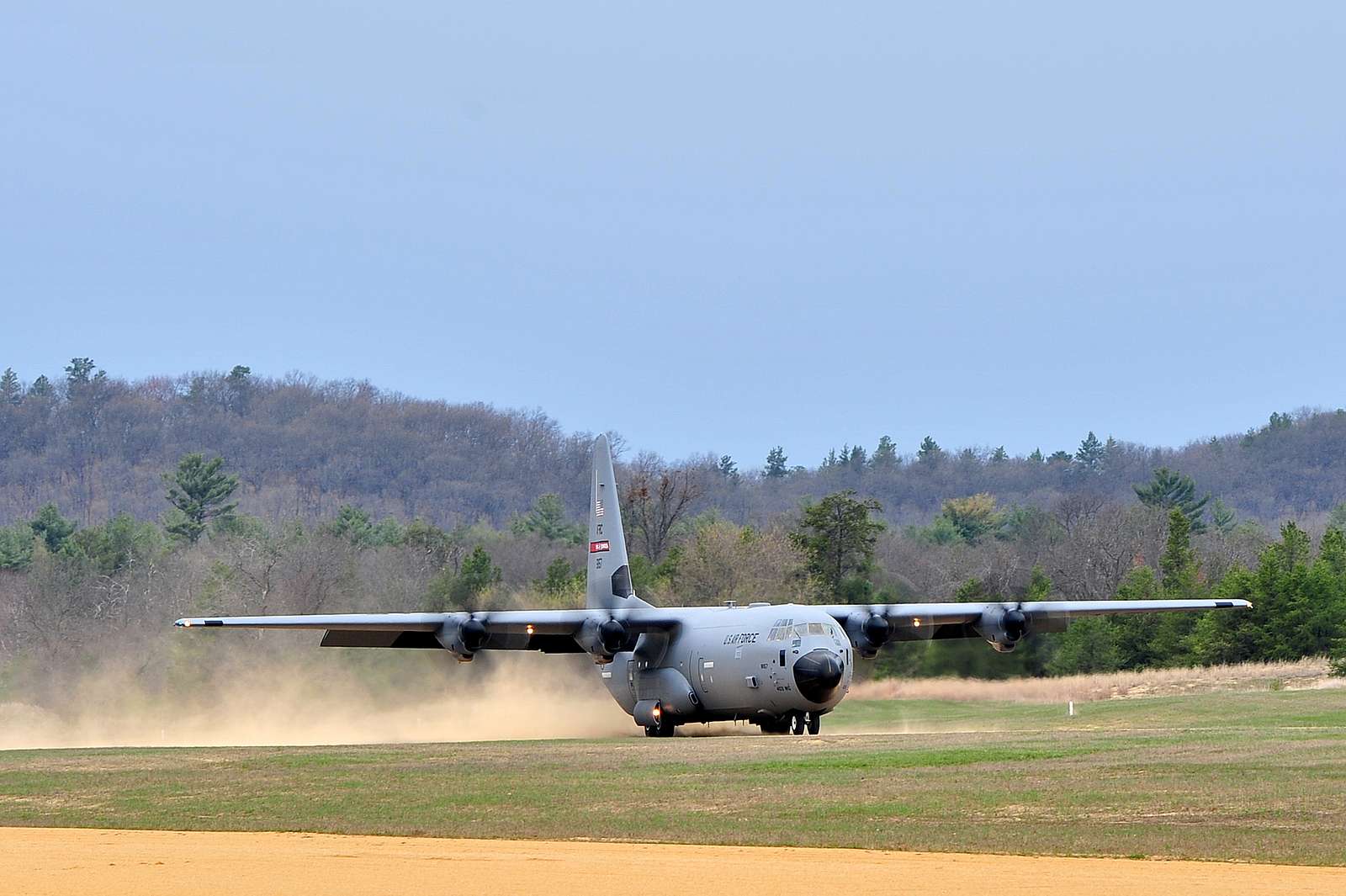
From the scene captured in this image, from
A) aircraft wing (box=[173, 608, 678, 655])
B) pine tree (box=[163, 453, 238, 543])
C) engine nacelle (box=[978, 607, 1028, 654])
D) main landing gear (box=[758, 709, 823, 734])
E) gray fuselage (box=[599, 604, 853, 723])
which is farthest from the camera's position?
pine tree (box=[163, 453, 238, 543])

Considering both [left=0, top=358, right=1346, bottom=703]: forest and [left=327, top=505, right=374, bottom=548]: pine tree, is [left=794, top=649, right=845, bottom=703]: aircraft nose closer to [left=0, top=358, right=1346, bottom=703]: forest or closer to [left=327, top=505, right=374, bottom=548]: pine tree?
[left=0, top=358, right=1346, bottom=703]: forest

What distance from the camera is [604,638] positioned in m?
39.2

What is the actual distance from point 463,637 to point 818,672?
8180 mm

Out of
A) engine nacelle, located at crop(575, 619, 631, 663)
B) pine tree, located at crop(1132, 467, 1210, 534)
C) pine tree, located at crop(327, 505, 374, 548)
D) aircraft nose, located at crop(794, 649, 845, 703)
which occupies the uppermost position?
pine tree, located at crop(1132, 467, 1210, 534)

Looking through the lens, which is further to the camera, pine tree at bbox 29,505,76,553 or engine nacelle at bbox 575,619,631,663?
pine tree at bbox 29,505,76,553


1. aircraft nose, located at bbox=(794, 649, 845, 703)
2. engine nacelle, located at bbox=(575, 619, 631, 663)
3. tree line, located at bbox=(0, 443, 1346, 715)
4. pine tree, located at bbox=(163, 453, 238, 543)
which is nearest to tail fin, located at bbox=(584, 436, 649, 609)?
tree line, located at bbox=(0, 443, 1346, 715)

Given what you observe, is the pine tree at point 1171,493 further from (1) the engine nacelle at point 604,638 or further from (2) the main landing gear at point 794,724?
(1) the engine nacelle at point 604,638

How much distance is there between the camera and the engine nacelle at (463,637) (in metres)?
38.6

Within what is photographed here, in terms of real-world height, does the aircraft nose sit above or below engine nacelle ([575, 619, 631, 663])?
below

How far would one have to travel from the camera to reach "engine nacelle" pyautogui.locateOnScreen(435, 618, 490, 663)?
38594 mm

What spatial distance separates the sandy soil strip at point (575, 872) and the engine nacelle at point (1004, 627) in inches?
870

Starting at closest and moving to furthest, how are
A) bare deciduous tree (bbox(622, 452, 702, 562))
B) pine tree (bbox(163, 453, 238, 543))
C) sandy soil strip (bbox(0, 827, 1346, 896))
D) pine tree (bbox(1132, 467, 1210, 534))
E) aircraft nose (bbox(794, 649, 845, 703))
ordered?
sandy soil strip (bbox(0, 827, 1346, 896)), aircraft nose (bbox(794, 649, 845, 703)), bare deciduous tree (bbox(622, 452, 702, 562)), pine tree (bbox(1132, 467, 1210, 534)), pine tree (bbox(163, 453, 238, 543))

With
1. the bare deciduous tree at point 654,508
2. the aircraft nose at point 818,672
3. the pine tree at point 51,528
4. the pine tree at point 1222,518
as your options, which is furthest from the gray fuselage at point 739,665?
the pine tree at point 1222,518

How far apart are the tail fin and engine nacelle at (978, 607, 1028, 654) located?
961 cm
